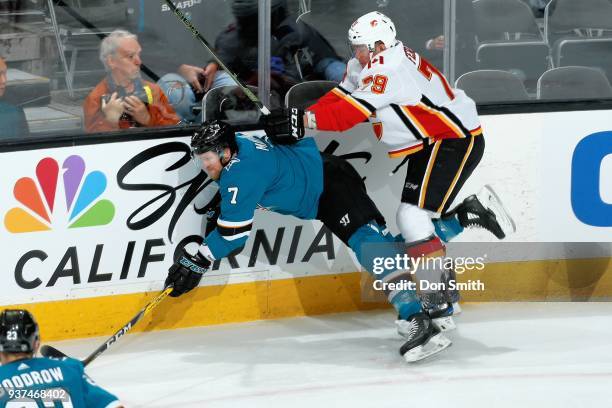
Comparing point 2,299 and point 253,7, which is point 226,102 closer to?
point 253,7

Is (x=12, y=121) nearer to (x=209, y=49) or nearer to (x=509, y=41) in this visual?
(x=209, y=49)

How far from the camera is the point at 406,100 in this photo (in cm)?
518

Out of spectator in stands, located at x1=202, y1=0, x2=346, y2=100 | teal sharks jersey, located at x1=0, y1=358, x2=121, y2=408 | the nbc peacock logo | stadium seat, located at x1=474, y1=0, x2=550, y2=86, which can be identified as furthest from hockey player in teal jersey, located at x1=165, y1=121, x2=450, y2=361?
teal sharks jersey, located at x1=0, y1=358, x2=121, y2=408

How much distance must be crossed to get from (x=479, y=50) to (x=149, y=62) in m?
1.55

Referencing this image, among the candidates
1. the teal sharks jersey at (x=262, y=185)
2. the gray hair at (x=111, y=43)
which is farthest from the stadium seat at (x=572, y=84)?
the gray hair at (x=111, y=43)

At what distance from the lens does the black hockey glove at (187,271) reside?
512 centimetres

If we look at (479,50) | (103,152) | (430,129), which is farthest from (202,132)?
(479,50)

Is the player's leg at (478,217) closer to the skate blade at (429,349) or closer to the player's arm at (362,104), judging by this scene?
the skate blade at (429,349)

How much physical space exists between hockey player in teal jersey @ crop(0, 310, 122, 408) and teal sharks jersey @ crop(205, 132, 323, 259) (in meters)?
1.67

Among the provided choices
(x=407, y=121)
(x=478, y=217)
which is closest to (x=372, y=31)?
(x=407, y=121)

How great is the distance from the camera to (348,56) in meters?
5.76

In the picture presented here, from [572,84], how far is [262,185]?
5.54ft

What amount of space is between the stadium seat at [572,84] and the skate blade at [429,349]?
4.42ft

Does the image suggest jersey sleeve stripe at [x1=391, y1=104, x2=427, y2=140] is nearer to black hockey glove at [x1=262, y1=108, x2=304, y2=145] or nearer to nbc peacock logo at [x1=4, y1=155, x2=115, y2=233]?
black hockey glove at [x1=262, y1=108, x2=304, y2=145]
